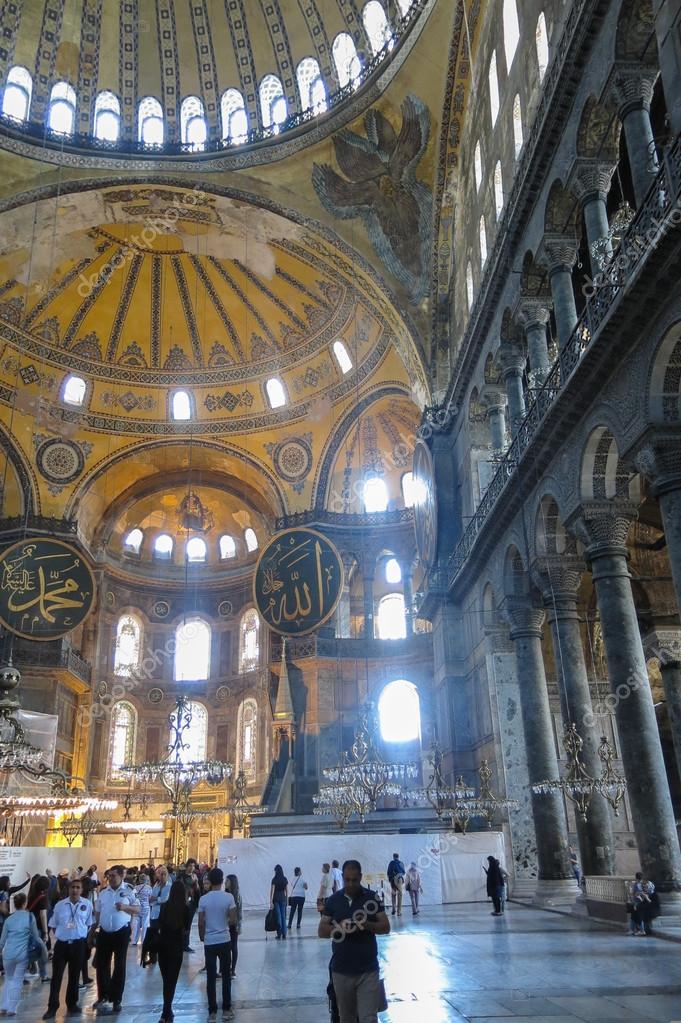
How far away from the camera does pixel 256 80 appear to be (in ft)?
61.5

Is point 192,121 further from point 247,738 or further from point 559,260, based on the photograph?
point 247,738

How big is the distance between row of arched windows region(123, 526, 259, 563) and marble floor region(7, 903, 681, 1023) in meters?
17.1

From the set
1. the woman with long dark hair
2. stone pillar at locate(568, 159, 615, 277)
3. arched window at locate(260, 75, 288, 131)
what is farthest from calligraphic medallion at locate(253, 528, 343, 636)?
the woman with long dark hair

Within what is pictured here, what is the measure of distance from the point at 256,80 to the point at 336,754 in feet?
50.9

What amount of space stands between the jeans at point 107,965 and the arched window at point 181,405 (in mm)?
18602

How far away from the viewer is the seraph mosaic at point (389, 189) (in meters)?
16.5

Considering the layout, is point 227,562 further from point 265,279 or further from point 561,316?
point 561,316

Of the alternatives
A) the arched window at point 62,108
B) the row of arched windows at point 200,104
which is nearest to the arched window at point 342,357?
the row of arched windows at point 200,104

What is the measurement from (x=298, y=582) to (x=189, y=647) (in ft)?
35.5

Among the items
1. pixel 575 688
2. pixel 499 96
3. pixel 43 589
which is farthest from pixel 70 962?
pixel 499 96

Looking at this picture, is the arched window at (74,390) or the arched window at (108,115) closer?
the arched window at (108,115)

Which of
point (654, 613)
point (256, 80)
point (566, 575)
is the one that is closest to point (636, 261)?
point (566, 575)

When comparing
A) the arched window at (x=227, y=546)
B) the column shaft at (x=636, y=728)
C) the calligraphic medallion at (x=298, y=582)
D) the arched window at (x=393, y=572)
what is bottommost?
the column shaft at (x=636, y=728)

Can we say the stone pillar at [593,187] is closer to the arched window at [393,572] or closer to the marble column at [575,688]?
the marble column at [575,688]
